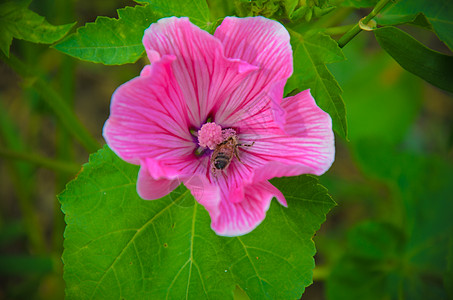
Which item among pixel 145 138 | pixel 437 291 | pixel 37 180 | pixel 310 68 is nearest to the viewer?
pixel 145 138

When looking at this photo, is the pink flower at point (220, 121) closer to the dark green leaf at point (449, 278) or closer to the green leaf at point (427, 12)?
the green leaf at point (427, 12)

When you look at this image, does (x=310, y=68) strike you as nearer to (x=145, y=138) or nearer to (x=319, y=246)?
(x=145, y=138)

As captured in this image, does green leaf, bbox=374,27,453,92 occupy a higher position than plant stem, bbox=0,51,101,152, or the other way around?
green leaf, bbox=374,27,453,92

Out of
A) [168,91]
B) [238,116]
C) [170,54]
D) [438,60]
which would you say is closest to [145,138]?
[168,91]

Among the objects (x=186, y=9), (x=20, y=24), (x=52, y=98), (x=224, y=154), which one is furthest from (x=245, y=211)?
(x=52, y=98)

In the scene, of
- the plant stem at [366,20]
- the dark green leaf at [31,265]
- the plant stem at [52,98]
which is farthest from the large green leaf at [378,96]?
the dark green leaf at [31,265]

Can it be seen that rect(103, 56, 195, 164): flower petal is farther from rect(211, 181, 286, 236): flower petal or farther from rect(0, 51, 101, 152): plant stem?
rect(0, 51, 101, 152): plant stem

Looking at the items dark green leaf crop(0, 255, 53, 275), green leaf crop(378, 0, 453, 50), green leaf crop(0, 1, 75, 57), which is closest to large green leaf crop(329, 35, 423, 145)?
green leaf crop(378, 0, 453, 50)
